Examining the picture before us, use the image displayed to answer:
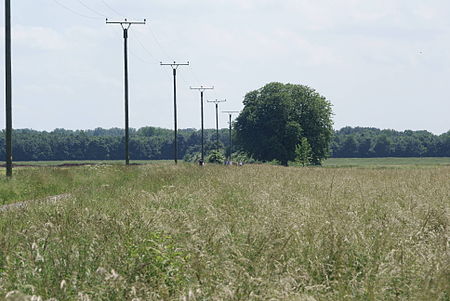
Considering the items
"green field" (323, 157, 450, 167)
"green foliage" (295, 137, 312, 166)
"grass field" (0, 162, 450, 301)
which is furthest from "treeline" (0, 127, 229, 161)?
"grass field" (0, 162, 450, 301)

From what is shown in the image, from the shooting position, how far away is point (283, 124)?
83812 millimetres

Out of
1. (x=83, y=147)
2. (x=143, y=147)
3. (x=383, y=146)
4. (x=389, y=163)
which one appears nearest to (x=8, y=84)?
(x=389, y=163)

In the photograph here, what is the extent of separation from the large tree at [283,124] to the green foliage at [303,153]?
128 inches

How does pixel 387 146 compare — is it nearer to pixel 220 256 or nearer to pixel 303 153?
pixel 303 153

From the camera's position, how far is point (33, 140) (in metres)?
163

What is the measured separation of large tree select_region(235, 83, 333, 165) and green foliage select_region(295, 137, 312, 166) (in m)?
3.24

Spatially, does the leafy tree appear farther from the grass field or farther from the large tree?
the grass field

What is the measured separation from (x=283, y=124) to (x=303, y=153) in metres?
7.28

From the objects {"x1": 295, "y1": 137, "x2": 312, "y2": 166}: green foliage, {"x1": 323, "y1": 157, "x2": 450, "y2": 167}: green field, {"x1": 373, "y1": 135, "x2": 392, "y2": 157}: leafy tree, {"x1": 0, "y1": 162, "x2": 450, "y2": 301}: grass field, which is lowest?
{"x1": 323, "y1": 157, "x2": 450, "y2": 167}: green field

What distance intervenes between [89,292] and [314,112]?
82.0 meters

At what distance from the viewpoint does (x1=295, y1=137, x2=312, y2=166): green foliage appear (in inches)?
3039

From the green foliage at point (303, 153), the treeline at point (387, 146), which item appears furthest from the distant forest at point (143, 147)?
the green foliage at point (303, 153)

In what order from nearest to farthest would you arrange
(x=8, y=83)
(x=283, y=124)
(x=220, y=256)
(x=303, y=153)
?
(x=220, y=256) < (x=8, y=83) < (x=303, y=153) < (x=283, y=124)

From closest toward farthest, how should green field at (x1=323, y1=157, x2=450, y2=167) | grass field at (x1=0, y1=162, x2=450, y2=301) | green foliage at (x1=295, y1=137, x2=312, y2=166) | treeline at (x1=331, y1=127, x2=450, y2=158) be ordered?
grass field at (x1=0, y1=162, x2=450, y2=301) < green foliage at (x1=295, y1=137, x2=312, y2=166) < green field at (x1=323, y1=157, x2=450, y2=167) < treeline at (x1=331, y1=127, x2=450, y2=158)
